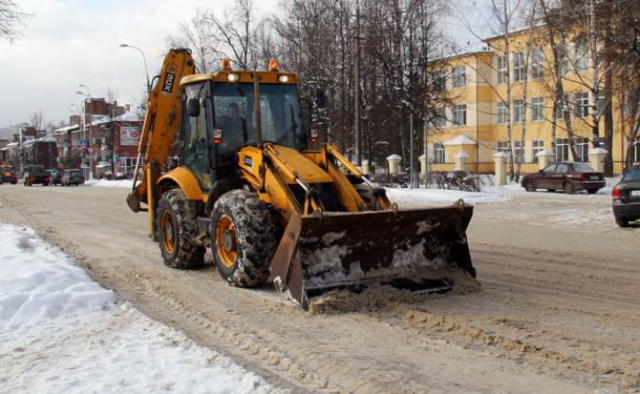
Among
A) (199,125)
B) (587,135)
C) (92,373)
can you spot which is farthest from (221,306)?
(587,135)

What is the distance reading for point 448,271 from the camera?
789 cm

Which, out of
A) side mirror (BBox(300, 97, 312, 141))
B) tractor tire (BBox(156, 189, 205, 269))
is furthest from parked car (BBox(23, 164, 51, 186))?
side mirror (BBox(300, 97, 312, 141))

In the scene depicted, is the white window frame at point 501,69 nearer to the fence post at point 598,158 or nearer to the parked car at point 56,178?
the fence post at point 598,158

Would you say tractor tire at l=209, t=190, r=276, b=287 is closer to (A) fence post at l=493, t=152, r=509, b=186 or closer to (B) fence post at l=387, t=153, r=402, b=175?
(B) fence post at l=387, t=153, r=402, b=175

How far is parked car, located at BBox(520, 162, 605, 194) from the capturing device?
2819cm

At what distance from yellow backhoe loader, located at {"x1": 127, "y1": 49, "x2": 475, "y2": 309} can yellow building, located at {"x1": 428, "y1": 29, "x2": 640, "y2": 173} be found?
30782 mm

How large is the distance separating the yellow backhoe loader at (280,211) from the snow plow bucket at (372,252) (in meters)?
0.01

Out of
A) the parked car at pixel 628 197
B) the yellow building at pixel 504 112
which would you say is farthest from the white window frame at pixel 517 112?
the parked car at pixel 628 197

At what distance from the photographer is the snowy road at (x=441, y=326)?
4.95 metres

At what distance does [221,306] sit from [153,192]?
4.21 m

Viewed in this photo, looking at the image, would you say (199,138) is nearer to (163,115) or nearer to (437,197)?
(163,115)

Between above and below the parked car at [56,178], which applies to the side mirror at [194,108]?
above

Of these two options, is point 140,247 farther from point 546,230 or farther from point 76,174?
point 76,174

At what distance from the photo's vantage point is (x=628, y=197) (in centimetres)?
1494
